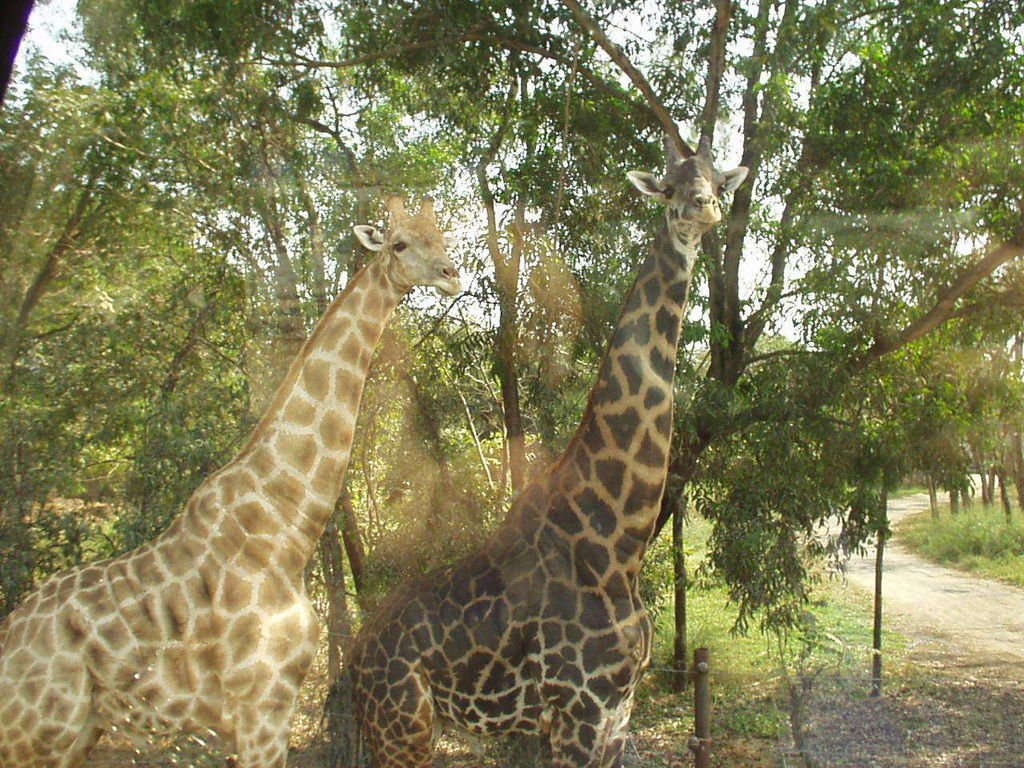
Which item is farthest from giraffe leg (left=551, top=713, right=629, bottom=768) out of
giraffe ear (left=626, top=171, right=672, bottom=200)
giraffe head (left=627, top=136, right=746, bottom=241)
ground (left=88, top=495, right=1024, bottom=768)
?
giraffe ear (left=626, top=171, right=672, bottom=200)

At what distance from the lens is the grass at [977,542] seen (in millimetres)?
17069

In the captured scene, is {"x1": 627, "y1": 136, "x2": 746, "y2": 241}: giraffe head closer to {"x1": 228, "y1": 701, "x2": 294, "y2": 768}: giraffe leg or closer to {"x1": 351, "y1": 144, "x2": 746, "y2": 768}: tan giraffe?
{"x1": 351, "y1": 144, "x2": 746, "y2": 768}: tan giraffe

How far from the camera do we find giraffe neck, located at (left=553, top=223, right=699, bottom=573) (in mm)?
5090

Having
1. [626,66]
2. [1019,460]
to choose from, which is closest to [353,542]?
[626,66]

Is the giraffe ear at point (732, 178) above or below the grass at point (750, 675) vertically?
above

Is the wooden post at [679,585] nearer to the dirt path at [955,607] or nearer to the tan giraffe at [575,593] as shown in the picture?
the dirt path at [955,607]

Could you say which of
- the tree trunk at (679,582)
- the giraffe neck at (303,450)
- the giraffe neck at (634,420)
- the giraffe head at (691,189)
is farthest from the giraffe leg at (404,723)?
the tree trunk at (679,582)

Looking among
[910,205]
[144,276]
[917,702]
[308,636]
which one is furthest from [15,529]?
[917,702]

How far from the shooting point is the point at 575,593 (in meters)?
5.05

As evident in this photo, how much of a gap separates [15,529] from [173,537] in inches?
126

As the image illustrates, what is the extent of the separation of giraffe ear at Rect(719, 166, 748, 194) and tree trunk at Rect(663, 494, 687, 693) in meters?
3.47

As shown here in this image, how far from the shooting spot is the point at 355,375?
495 centimetres

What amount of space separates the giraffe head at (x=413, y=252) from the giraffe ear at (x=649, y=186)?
1158 mm

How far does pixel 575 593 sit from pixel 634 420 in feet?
3.16
